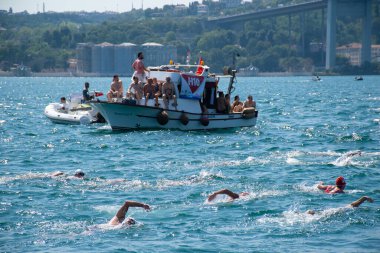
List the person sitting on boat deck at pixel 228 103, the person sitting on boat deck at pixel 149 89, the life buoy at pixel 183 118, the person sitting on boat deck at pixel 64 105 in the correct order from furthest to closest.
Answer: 1. the person sitting on boat deck at pixel 64 105
2. the person sitting on boat deck at pixel 228 103
3. the life buoy at pixel 183 118
4. the person sitting on boat deck at pixel 149 89

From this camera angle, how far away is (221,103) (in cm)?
3891

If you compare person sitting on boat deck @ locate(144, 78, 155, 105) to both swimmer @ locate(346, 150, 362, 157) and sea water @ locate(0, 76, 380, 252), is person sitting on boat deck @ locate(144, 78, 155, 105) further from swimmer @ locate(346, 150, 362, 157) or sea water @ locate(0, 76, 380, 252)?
swimmer @ locate(346, 150, 362, 157)

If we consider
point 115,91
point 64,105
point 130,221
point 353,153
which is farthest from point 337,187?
point 64,105

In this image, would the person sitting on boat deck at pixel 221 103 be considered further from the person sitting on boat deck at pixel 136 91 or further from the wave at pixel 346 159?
the wave at pixel 346 159

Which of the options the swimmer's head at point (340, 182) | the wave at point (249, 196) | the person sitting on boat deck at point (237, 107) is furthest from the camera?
the person sitting on boat deck at point (237, 107)

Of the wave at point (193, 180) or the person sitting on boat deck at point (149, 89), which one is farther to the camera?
the person sitting on boat deck at point (149, 89)

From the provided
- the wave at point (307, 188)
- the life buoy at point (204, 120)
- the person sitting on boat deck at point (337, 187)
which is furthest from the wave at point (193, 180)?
the life buoy at point (204, 120)

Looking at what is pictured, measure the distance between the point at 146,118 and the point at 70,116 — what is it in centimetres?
837

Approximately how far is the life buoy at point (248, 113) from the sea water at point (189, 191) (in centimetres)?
104

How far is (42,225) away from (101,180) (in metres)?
5.50

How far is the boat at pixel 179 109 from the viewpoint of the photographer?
37.1 m

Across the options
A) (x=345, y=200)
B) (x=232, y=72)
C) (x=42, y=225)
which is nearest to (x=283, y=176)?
(x=345, y=200)

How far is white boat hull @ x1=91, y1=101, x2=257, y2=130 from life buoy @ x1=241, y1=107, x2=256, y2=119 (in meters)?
1.11

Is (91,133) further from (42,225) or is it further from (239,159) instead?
(42,225)
